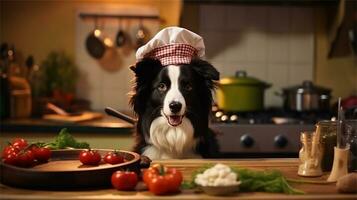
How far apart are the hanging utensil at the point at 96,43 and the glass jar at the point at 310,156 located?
1863 millimetres

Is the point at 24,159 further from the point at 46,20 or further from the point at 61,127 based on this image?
the point at 46,20

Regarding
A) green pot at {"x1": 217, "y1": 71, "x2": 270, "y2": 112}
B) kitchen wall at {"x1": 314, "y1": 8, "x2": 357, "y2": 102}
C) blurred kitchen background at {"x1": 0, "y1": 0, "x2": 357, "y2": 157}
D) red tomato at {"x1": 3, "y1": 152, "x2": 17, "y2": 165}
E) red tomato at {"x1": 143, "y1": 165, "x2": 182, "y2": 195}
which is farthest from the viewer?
kitchen wall at {"x1": 314, "y1": 8, "x2": 357, "y2": 102}

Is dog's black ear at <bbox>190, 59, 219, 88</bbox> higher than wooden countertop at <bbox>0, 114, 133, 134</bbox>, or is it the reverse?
dog's black ear at <bbox>190, 59, 219, 88</bbox>

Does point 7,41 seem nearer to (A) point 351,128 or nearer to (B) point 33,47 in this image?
(B) point 33,47

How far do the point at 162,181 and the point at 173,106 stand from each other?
364 millimetres

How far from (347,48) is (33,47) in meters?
1.90

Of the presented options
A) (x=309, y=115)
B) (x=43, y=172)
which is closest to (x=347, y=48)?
(x=309, y=115)

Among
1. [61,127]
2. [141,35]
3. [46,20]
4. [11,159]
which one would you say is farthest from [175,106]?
[46,20]

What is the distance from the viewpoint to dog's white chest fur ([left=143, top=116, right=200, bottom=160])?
1.51 meters

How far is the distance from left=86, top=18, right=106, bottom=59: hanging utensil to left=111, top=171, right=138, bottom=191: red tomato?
1937 mm

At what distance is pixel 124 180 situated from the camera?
1146 mm

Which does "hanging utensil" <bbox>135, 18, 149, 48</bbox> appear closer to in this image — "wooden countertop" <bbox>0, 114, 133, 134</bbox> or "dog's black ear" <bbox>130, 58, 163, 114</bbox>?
"wooden countertop" <bbox>0, 114, 133, 134</bbox>

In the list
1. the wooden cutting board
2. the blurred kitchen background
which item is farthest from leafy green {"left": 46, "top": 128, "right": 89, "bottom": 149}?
the blurred kitchen background

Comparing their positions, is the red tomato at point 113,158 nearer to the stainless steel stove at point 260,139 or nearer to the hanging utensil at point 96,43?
the stainless steel stove at point 260,139
